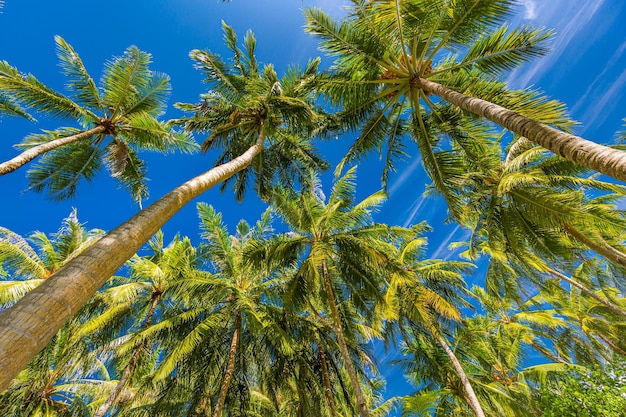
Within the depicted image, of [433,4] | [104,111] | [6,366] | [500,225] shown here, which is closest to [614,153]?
[433,4]

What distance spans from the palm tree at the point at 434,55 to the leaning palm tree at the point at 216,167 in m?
1.30

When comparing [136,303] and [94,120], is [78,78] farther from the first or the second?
[136,303]

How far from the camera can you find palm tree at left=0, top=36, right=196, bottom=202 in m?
7.78

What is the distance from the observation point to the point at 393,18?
19.1ft

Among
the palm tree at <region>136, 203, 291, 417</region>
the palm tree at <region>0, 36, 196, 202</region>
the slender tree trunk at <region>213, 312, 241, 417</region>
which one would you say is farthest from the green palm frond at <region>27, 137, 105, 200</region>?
the slender tree trunk at <region>213, 312, 241, 417</region>

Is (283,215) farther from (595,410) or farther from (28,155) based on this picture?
(595,410)

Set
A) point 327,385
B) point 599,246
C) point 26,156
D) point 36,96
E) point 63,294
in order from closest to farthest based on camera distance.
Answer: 1. point 63,294
2. point 26,156
3. point 36,96
4. point 599,246
5. point 327,385

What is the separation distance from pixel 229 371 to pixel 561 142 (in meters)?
9.83

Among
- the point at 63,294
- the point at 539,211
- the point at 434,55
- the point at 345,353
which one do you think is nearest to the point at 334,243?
the point at 345,353

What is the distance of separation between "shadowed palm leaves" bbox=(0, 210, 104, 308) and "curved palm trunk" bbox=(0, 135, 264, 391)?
29.2ft

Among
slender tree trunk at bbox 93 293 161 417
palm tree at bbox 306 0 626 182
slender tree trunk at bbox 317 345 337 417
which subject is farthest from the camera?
slender tree trunk at bbox 317 345 337 417

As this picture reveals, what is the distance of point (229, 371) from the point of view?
9.45 m

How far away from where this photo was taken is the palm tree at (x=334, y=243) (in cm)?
1002

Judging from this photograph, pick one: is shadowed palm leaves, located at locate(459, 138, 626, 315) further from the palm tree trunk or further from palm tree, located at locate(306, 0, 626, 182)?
the palm tree trunk
